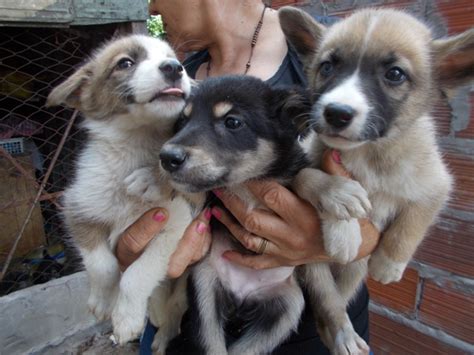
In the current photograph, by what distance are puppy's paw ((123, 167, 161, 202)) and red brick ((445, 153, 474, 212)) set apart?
157cm

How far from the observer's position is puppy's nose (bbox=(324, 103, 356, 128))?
1.29m

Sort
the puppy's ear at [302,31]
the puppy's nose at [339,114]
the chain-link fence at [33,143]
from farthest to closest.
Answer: the chain-link fence at [33,143] → the puppy's ear at [302,31] → the puppy's nose at [339,114]

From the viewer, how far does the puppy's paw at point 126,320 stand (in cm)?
165

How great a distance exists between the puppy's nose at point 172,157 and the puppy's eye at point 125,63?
0.63 m

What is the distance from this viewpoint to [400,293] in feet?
8.66

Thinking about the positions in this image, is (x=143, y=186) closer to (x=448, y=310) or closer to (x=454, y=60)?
(x=454, y=60)

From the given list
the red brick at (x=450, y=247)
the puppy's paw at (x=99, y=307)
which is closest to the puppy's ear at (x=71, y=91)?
the puppy's paw at (x=99, y=307)

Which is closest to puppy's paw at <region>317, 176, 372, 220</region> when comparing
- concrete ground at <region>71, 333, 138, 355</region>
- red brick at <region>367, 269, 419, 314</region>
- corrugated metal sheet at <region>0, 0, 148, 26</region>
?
red brick at <region>367, 269, 419, 314</region>

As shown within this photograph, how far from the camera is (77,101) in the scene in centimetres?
199

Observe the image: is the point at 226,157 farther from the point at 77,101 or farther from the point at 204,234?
the point at 77,101

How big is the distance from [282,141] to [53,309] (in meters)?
2.80

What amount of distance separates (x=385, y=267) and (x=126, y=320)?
3.42 feet

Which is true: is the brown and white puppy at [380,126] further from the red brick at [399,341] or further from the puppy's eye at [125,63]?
the red brick at [399,341]

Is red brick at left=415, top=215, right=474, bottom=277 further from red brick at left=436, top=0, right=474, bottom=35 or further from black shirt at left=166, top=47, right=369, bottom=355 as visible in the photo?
red brick at left=436, top=0, right=474, bottom=35
